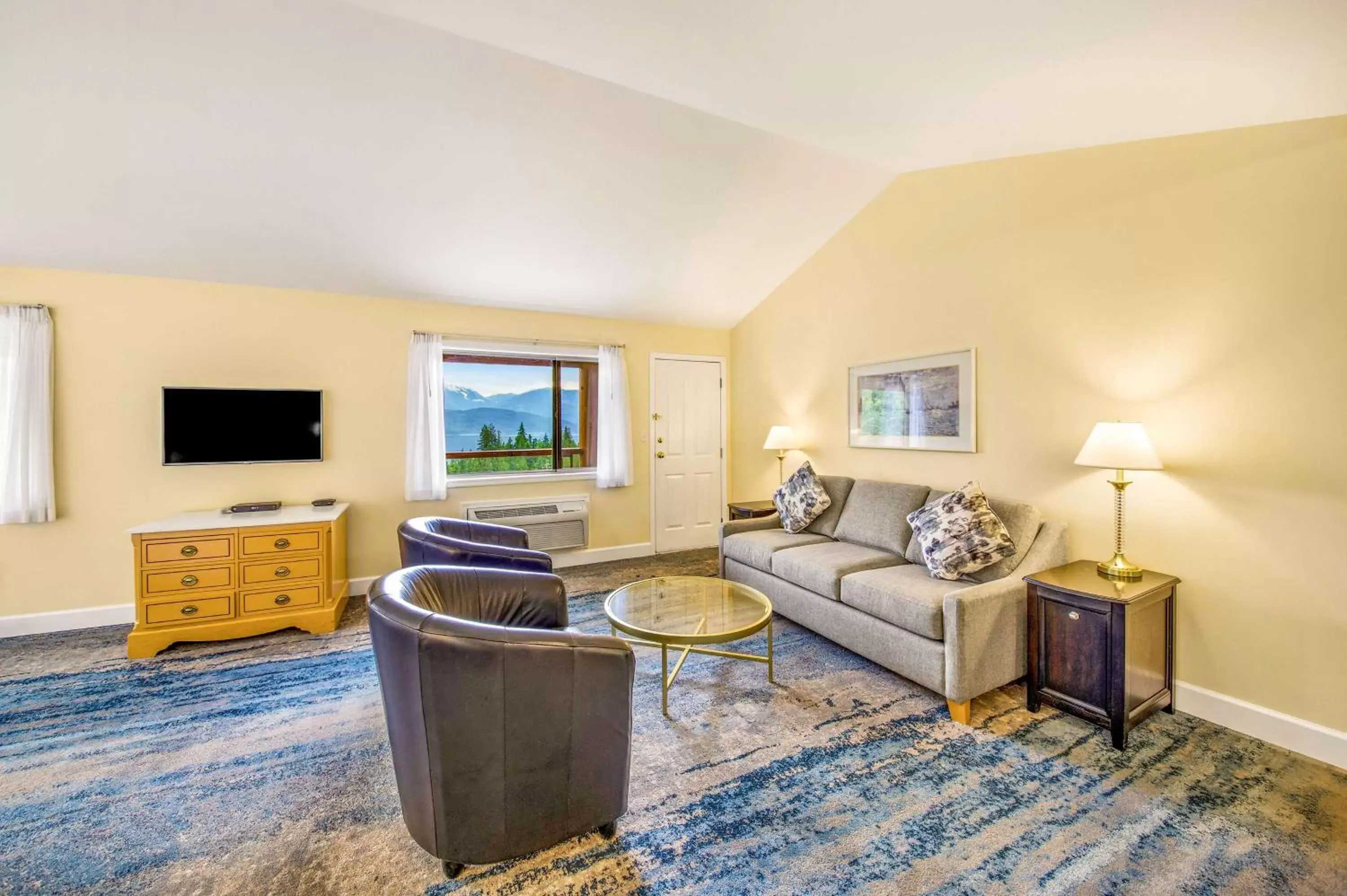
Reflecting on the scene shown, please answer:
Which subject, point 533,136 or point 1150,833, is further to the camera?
point 533,136

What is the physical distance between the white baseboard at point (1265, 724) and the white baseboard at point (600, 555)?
147 inches

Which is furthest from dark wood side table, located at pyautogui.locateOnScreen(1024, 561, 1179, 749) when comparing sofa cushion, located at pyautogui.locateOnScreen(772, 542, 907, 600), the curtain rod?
the curtain rod

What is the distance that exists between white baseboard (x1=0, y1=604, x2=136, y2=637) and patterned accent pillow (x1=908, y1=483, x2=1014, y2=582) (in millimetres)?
4682

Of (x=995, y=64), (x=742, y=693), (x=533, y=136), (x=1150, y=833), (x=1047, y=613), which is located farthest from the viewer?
(x=533, y=136)

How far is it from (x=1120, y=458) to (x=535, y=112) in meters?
3.12

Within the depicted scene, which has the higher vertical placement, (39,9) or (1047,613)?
(39,9)

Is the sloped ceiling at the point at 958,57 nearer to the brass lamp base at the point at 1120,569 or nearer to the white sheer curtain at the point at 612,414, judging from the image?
the brass lamp base at the point at 1120,569

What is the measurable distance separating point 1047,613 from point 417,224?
402cm

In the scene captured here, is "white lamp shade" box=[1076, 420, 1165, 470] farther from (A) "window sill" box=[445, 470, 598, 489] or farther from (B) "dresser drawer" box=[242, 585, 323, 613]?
(B) "dresser drawer" box=[242, 585, 323, 613]

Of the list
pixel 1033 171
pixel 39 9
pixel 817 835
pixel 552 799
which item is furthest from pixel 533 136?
pixel 817 835

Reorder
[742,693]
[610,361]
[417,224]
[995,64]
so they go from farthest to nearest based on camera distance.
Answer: [610,361], [417,224], [742,693], [995,64]

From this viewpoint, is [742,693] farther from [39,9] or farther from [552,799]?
[39,9]

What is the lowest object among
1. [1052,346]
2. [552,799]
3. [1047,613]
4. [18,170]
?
[552,799]

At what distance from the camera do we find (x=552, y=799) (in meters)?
1.54
